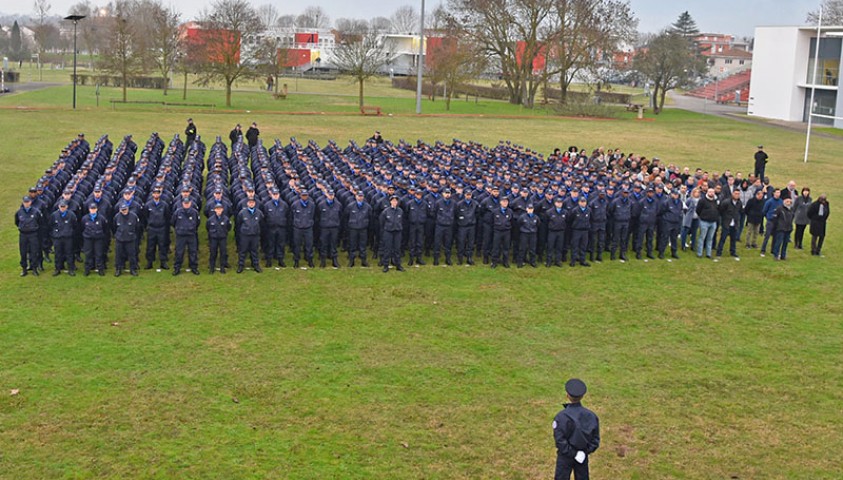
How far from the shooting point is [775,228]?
17.5m

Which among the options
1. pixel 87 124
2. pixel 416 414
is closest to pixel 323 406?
pixel 416 414

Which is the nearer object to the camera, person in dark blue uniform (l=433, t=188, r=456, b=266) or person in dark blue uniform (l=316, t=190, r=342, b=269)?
person in dark blue uniform (l=316, t=190, r=342, b=269)

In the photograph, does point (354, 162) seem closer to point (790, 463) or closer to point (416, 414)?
point (416, 414)

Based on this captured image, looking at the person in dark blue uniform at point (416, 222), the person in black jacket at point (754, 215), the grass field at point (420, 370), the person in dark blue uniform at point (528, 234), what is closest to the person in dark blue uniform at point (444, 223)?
the person in dark blue uniform at point (416, 222)

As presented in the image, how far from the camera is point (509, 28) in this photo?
2279 inches

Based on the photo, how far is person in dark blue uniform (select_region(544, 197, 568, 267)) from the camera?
53.6ft

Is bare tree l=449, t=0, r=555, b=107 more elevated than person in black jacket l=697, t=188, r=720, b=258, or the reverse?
bare tree l=449, t=0, r=555, b=107

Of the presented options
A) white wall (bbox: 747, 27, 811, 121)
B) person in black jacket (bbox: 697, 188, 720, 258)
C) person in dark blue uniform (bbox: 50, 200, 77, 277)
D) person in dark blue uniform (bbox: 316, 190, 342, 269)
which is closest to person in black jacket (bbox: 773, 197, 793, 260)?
person in black jacket (bbox: 697, 188, 720, 258)

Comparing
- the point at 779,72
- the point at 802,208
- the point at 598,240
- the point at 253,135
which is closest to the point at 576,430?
the point at 598,240

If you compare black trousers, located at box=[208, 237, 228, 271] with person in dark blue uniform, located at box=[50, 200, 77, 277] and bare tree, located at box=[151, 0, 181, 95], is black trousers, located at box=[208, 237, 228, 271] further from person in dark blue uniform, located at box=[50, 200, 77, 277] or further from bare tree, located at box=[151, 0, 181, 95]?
bare tree, located at box=[151, 0, 181, 95]

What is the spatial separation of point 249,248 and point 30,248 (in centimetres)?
367

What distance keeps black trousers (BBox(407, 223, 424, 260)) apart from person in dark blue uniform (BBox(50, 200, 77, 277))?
5.97 meters

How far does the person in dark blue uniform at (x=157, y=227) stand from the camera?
1547cm

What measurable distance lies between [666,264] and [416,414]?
8.93m
